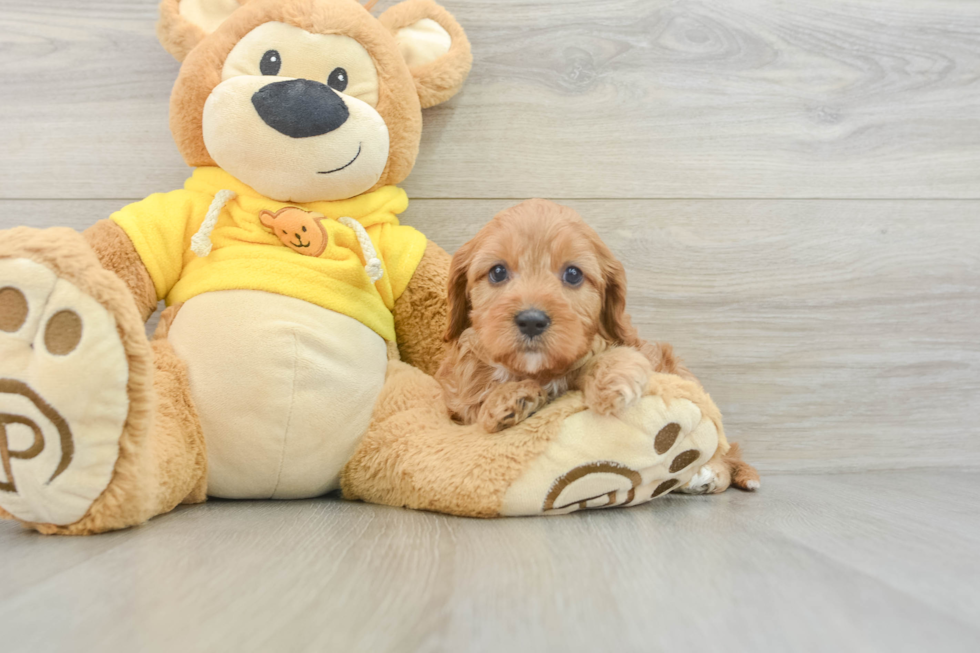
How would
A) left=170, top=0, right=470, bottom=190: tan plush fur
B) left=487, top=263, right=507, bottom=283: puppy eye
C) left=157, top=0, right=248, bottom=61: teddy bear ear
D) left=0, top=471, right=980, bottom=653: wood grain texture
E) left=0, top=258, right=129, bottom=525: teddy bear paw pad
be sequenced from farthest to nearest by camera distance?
left=157, top=0, right=248, bottom=61: teddy bear ear → left=170, top=0, right=470, bottom=190: tan plush fur → left=487, top=263, right=507, bottom=283: puppy eye → left=0, top=258, right=129, bottom=525: teddy bear paw pad → left=0, top=471, right=980, bottom=653: wood grain texture

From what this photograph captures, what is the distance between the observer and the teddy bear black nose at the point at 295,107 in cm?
112

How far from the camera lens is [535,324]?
1.00m

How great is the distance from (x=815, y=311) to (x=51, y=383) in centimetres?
158

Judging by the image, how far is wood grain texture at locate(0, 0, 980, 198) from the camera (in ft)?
4.86

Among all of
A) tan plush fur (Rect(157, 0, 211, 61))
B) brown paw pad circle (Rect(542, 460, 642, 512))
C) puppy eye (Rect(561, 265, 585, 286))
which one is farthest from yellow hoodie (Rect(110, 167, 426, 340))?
brown paw pad circle (Rect(542, 460, 642, 512))

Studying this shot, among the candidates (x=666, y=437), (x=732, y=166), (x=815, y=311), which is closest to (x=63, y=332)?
(x=666, y=437)

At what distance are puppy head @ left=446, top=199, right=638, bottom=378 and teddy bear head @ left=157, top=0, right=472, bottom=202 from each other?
30cm

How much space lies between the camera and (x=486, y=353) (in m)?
1.12

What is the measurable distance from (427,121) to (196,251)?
627mm

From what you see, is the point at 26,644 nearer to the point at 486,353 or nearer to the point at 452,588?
the point at 452,588

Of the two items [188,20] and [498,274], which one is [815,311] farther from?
[188,20]

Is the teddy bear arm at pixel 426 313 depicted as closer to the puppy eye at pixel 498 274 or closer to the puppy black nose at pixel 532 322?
the puppy eye at pixel 498 274

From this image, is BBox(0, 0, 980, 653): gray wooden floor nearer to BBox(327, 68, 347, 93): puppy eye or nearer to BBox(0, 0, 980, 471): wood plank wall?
BBox(0, 0, 980, 471): wood plank wall

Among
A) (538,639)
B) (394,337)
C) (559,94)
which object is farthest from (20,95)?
(538,639)
